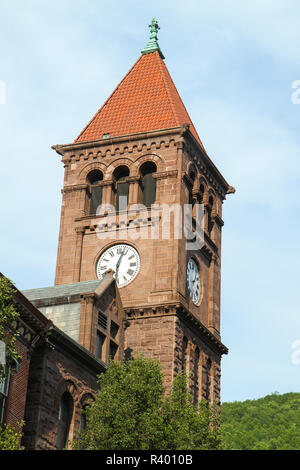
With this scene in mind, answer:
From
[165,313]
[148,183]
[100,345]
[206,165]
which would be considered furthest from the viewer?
[206,165]

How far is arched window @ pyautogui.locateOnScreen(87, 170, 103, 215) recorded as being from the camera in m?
62.1

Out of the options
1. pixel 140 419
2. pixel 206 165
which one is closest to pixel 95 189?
pixel 206 165

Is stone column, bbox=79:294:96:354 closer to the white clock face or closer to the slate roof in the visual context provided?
the slate roof

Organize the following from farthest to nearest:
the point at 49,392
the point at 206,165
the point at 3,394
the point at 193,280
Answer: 1. the point at 206,165
2. the point at 193,280
3. the point at 49,392
4. the point at 3,394

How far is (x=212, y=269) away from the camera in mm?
62625

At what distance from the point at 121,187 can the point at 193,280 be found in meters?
7.25

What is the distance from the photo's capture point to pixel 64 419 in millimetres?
41562

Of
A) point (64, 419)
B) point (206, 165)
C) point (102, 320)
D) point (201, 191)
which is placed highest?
point (206, 165)

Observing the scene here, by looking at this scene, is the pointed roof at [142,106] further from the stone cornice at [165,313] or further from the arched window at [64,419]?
the arched window at [64,419]

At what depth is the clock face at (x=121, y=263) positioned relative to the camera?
5797cm

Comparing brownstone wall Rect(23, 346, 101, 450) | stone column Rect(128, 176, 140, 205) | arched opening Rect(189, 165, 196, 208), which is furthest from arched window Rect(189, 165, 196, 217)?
brownstone wall Rect(23, 346, 101, 450)

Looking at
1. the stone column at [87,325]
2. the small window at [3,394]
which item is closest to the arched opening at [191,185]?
the stone column at [87,325]

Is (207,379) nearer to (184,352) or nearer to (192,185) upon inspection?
(184,352)
